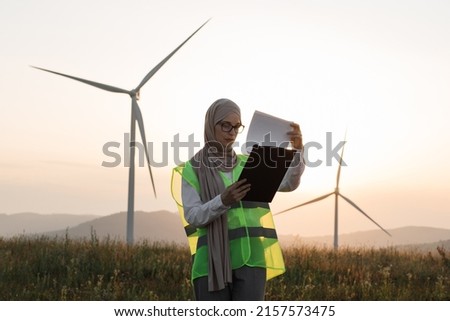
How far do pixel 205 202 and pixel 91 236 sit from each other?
8.71 meters

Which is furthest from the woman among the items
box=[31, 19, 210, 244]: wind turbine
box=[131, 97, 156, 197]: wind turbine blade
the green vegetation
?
box=[131, 97, 156, 197]: wind turbine blade

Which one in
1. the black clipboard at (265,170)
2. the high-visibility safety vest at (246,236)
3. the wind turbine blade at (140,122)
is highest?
the wind turbine blade at (140,122)

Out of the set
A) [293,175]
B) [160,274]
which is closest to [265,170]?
[293,175]

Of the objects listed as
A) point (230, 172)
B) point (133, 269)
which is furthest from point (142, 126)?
point (230, 172)

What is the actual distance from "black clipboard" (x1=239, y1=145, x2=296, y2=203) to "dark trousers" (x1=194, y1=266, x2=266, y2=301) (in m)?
0.57

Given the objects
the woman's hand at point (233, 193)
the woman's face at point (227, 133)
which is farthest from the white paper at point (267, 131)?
the woman's hand at point (233, 193)

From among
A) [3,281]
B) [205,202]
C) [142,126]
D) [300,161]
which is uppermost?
[142,126]

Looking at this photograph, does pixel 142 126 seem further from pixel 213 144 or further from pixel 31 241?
pixel 213 144

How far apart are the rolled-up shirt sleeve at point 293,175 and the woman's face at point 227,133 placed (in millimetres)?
563

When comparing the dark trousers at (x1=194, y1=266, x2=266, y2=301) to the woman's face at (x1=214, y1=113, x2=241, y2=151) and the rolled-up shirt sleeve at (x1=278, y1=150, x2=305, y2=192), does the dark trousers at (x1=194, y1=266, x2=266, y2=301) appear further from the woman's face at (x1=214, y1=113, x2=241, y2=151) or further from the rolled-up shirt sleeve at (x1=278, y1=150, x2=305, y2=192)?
the woman's face at (x1=214, y1=113, x2=241, y2=151)

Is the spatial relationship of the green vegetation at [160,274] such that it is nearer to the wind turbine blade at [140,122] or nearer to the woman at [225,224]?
the wind turbine blade at [140,122]

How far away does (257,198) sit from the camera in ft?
16.3

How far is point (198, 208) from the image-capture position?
4891mm

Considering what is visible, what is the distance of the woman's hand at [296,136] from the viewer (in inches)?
198
